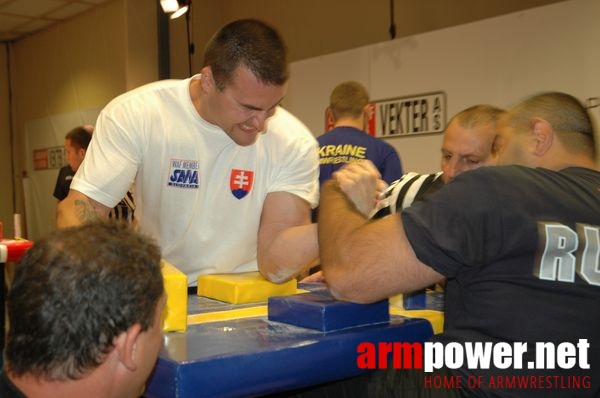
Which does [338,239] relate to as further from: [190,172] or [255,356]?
[190,172]

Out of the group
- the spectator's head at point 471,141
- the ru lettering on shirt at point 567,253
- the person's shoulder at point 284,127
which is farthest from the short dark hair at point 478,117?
the ru lettering on shirt at point 567,253

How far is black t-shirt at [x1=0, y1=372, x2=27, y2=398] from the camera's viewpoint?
2.88 ft

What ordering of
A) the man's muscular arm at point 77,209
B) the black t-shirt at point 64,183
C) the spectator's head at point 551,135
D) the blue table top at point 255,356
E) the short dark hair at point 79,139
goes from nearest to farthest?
the blue table top at point 255,356, the spectator's head at point 551,135, the man's muscular arm at point 77,209, the short dark hair at point 79,139, the black t-shirt at point 64,183

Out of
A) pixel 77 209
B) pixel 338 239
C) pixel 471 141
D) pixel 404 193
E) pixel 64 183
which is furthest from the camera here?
pixel 64 183

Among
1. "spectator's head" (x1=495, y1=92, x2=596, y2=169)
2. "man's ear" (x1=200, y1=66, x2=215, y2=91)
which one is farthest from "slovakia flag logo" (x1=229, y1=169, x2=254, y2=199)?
"spectator's head" (x1=495, y1=92, x2=596, y2=169)

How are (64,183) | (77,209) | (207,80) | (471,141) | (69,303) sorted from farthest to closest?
(64,183) < (471,141) < (207,80) < (77,209) < (69,303)

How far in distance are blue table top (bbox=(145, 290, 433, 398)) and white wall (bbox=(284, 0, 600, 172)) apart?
2.37 meters

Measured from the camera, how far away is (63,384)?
90 cm

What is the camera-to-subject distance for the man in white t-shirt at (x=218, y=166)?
189 cm

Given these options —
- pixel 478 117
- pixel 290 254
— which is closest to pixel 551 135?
pixel 290 254

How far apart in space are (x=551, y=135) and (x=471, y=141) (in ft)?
2.83

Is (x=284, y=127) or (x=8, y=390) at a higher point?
(x=284, y=127)

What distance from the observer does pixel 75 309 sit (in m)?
0.89

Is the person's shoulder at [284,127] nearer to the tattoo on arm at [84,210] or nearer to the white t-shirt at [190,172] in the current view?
the white t-shirt at [190,172]
